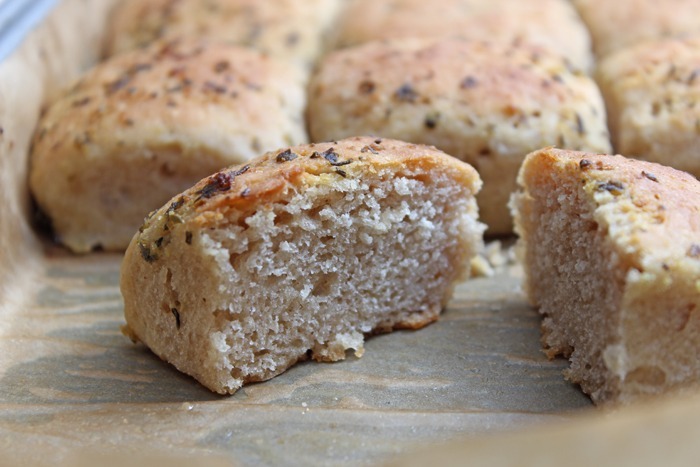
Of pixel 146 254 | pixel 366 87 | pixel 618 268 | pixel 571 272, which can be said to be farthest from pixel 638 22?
pixel 146 254

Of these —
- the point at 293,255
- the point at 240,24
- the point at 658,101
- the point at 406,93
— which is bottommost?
the point at 293,255

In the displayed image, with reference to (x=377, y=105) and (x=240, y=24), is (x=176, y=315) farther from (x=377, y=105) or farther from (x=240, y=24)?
(x=240, y=24)

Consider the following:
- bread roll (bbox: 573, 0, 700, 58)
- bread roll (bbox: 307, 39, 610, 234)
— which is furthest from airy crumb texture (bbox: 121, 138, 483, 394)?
bread roll (bbox: 573, 0, 700, 58)

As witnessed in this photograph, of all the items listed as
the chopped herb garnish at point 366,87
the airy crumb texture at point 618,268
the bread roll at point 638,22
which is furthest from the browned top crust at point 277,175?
the bread roll at point 638,22

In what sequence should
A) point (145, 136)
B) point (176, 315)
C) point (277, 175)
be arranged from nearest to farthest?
point (277, 175), point (176, 315), point (145, 136)

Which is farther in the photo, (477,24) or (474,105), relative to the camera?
(477,24)

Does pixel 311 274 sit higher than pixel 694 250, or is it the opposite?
pixel 694 250

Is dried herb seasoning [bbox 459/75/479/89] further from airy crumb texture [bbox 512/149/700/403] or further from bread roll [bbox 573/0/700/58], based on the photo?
bread roll [bbox 573/0/700/58]
